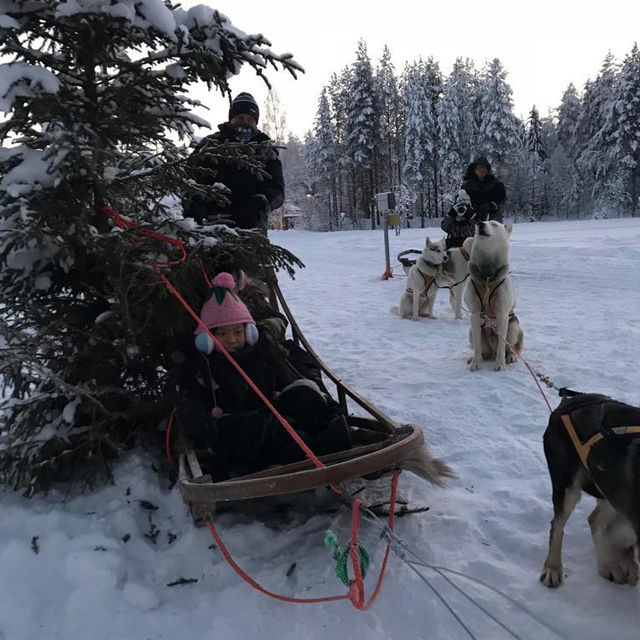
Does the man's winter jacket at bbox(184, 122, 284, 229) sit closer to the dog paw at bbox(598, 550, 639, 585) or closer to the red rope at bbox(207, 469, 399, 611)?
the red rope at bbox(207, 469, 399, 611)

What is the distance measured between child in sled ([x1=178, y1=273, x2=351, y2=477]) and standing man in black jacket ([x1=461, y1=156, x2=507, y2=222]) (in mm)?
5076

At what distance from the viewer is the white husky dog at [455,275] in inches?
325

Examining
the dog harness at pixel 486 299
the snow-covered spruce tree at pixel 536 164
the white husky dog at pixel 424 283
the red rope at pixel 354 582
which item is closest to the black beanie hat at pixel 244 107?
the dog harness at pixel 486 299

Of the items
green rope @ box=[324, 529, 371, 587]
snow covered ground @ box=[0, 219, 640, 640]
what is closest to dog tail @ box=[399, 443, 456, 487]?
snow covered ground @ box=[0, 219, 640, 640]

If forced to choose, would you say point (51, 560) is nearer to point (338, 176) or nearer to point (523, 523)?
point (523, 523)

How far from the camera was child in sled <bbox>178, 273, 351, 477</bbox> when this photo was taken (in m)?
2.83

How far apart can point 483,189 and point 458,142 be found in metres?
35.5

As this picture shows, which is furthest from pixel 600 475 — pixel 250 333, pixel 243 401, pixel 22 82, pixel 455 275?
pixel 455 275

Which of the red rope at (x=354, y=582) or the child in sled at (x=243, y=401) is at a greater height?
the child in sled at (x=243, y=401)

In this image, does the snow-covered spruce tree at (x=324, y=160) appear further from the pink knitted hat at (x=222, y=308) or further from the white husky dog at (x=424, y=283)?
the pink knitted hat at (x=222, y=308)

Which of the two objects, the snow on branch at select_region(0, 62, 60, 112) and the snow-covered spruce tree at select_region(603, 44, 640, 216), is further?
the snow-covered spruce tree at select_region(603, 44, 640, 216)

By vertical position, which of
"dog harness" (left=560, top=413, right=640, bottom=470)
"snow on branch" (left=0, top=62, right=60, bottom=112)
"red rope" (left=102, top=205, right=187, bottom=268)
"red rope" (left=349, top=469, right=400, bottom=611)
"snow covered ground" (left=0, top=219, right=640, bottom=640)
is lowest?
"snow covered ground" (left=0, top=219, right=640, bottom=640)

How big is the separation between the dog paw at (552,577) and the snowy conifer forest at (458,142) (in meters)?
38.1

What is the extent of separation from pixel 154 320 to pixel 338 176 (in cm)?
4386
